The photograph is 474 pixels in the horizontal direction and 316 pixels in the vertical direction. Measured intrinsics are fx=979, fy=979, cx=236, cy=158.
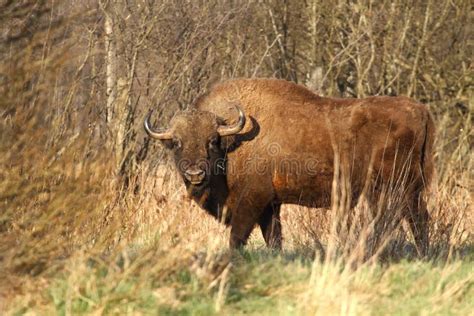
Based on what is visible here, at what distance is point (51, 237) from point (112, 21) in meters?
6.56

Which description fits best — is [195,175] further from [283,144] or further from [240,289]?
[240,289]

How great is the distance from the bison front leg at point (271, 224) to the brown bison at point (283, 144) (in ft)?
0.04

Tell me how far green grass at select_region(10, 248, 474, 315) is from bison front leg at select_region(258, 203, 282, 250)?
12.4ft

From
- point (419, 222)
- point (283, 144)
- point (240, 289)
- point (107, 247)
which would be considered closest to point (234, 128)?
point (283, 144)

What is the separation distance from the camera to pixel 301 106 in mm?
11469

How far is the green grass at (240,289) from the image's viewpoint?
5754 mm

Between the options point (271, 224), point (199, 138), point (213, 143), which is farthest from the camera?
point (271, 224)

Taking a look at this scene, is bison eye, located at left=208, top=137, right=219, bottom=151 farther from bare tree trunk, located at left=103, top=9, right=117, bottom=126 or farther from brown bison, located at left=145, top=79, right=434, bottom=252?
bare tree trunk, located at left=103, top=9, right=117, bottom=126

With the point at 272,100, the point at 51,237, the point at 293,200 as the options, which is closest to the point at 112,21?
the point at 272,100

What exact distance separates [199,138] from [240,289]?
16.1 ft

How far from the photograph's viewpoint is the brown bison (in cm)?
1112

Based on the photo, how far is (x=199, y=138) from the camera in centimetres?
1106

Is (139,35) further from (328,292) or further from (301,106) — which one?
(328,292)

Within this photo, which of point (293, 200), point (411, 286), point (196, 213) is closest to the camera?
point (411, 286)
